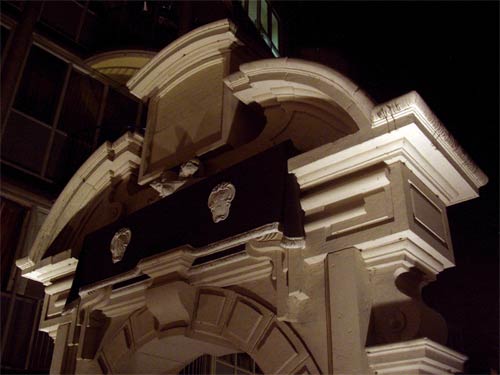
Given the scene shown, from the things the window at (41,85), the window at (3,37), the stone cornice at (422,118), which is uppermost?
the window at (3,37)

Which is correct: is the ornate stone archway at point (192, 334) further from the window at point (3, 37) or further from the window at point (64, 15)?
the window at point (64, 15)

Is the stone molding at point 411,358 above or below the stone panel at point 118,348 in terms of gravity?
below

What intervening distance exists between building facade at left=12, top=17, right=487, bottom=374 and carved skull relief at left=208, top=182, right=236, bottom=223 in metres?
0.02

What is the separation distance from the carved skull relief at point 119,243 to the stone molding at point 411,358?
352 cm

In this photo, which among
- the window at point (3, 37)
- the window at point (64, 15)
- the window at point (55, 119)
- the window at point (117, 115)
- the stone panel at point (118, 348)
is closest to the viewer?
the stone panel at point (118, 348)

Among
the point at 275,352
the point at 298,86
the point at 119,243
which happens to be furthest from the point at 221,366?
the point at 298,86

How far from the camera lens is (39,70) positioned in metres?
12.9

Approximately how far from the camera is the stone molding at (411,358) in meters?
4.12

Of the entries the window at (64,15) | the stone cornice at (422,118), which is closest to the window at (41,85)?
the window at (64,15)

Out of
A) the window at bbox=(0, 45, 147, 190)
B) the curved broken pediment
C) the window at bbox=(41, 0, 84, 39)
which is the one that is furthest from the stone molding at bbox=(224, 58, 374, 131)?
the window at bbox=(41, 0, 84, 39)

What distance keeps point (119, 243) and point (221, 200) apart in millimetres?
1773

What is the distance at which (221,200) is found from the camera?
5820 mm

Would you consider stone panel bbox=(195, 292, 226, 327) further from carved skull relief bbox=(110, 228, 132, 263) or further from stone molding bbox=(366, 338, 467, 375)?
stone molding bbox=(366, 338, 467, 375)

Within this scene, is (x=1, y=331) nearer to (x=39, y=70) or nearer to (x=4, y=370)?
(x=4, y=370)
